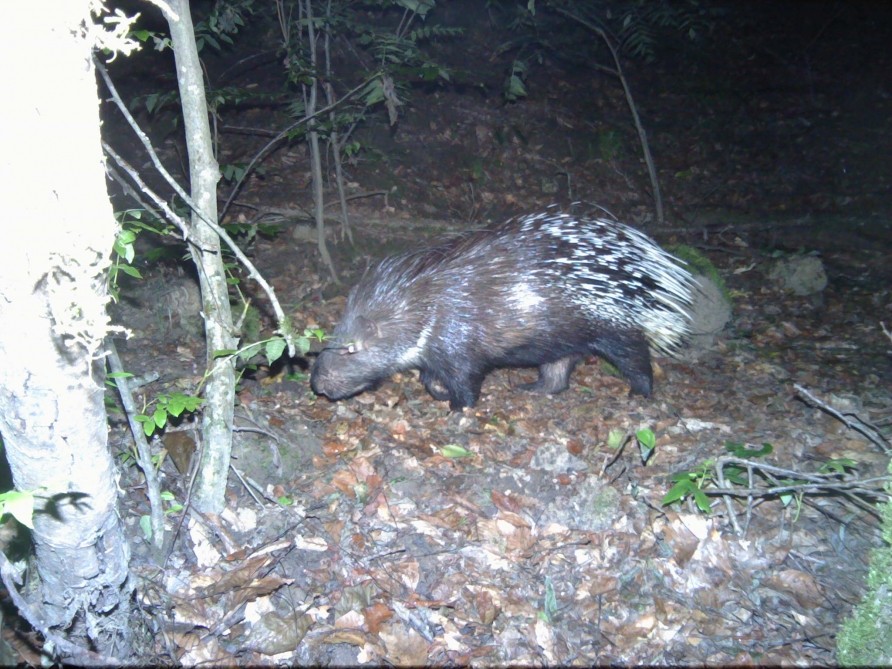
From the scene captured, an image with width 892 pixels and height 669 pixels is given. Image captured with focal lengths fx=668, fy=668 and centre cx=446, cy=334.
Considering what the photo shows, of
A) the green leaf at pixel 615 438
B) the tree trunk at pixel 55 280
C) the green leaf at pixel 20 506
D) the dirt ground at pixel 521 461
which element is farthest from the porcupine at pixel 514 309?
the green leaf at pixel 20 506

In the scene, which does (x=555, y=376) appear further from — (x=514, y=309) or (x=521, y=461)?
(x=521, y=461)

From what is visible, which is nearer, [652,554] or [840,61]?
[652,554]

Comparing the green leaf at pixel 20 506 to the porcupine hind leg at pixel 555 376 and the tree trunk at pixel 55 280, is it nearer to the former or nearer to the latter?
the tree trunk at pixel 55 280

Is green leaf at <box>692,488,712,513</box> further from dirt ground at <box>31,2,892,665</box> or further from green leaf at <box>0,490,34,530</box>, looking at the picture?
green leaf at <box>0,490,34,530</box>

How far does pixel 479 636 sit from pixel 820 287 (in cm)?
600

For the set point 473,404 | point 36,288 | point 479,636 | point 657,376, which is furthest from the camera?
point 657,376

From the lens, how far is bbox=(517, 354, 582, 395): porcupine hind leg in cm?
580

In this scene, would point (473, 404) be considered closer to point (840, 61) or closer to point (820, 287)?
point (820, 287)

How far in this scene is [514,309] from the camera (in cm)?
535

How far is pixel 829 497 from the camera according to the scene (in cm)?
389

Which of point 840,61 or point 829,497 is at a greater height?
point 840,61

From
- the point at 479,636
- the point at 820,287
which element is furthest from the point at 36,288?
the point at 820,287

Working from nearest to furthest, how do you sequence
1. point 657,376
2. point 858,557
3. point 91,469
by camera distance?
point 91,469, point 858,557, point 657,376

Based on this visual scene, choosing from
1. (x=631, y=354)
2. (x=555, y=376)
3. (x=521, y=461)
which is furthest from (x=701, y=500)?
(x=555, y=376)
